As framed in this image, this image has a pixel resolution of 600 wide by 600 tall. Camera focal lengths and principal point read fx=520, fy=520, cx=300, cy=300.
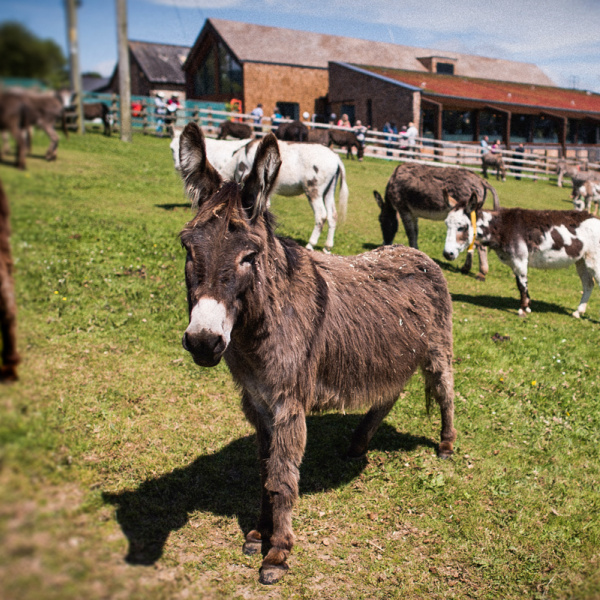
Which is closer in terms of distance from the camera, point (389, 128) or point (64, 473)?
point (64, 473)

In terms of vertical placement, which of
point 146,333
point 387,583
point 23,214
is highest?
point 23,214

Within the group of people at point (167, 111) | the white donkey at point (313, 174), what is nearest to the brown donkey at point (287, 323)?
the white donkey at point (313, 174)

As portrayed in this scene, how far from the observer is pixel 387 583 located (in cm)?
332

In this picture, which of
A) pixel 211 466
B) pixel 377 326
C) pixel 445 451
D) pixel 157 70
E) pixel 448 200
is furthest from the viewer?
pixel 157 70

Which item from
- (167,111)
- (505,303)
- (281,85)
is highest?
(281,85)

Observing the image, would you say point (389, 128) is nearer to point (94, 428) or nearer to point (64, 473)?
point (94, 428)

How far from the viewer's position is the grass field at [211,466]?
0.74m

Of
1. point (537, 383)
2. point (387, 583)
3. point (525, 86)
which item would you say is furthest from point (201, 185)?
point (525, 86)

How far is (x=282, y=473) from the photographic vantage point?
126 inches

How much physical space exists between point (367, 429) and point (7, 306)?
4146 millimetres

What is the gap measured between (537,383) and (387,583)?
3797 mm

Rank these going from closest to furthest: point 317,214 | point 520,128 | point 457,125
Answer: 1. point 317,214
2. point 457,125
3. point 520,128

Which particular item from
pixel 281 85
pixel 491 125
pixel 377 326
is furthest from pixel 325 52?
pixel 377 326

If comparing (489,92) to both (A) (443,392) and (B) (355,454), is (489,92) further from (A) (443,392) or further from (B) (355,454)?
(B) (355,454)
